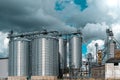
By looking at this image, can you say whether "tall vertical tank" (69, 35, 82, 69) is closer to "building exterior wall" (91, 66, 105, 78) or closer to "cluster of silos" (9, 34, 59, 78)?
"cluster of silos" (9, 34, 59, 78)

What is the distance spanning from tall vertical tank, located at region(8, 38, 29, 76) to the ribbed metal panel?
482 centimetres

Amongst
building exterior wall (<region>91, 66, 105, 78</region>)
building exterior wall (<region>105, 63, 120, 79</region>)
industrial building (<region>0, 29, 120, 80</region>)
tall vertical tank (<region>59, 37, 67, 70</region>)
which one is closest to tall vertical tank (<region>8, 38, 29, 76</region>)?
industrial building (<region>0, 29, 120, 80</region>)

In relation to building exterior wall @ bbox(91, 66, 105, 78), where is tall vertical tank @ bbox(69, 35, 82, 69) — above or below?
above

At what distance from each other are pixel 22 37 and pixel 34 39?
9198mm

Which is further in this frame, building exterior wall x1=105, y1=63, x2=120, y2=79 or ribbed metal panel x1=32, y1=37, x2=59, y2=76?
ribbed metal panel x1=32, y1=37, x2=59, y2=76

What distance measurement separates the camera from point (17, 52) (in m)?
114

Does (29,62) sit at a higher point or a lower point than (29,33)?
lower

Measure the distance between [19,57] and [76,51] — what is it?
23.0 metres

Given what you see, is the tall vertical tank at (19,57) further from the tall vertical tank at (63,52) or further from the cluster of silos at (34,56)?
the tall vertical tank at (63,52)

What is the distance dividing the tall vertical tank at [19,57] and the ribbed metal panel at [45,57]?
4.82 meters

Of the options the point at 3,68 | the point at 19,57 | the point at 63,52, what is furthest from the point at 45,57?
the point at 3,68

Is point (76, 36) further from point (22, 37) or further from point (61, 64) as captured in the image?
point (22, 37)

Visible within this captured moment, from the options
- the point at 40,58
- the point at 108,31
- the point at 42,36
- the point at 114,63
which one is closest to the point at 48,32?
the point at 42,36

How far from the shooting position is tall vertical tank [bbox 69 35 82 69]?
4616 inches
